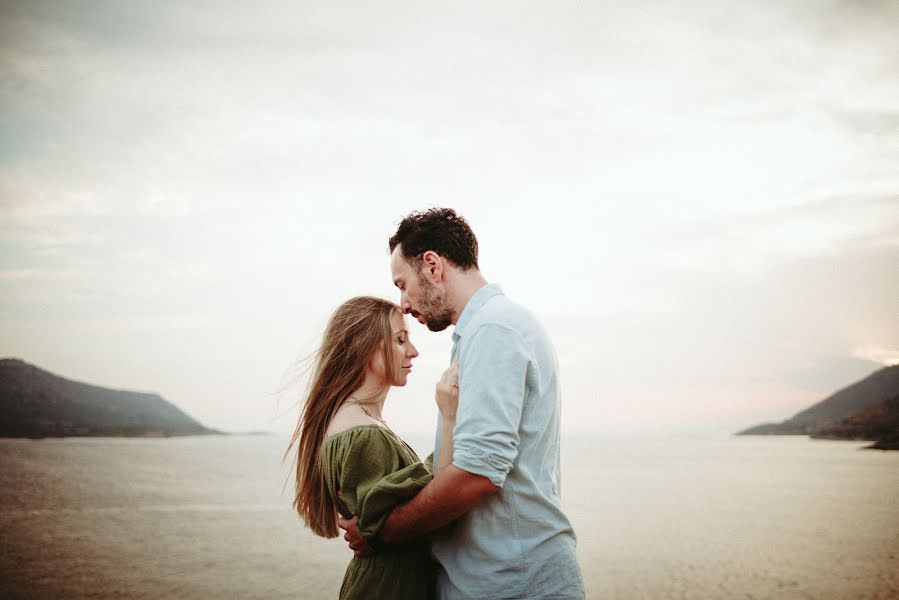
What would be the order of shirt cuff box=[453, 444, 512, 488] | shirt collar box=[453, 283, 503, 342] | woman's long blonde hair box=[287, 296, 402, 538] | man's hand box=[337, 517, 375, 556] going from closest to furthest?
shirt cuff box=[453, 444, 512, 488]
shirt collar box=[453, 283, 503, 342]
man's hand box=[337, 517, 375, 556]
woman's long blonde hair box=[287, 296, 402, 538]

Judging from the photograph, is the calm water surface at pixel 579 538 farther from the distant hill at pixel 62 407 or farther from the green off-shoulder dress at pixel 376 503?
the distant hill at pixel 62 407

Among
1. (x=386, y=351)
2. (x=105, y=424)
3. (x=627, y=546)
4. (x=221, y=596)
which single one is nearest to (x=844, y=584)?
(x=627, y=546)

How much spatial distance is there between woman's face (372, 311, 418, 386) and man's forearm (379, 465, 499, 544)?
1.03 meters

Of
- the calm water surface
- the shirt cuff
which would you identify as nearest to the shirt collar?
the shirt cuff

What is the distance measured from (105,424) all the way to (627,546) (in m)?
134

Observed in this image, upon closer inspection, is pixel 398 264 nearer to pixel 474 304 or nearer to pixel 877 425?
pixel 474 304

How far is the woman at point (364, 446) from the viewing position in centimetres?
291

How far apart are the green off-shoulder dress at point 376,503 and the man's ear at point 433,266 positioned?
87 cm

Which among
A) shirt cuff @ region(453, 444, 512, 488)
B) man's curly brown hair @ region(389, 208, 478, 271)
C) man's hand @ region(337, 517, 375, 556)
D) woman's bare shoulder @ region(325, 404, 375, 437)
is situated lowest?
man's hand @ region(337, 517, 375, 556)

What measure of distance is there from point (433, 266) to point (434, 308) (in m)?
0.21

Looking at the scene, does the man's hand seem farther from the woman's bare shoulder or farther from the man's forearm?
the woman's bare shoulder

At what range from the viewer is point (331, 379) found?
3.64m

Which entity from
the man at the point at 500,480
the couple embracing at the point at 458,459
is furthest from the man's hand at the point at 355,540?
the man at the point at 500,480

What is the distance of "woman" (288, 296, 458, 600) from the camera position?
2908 millimetres
